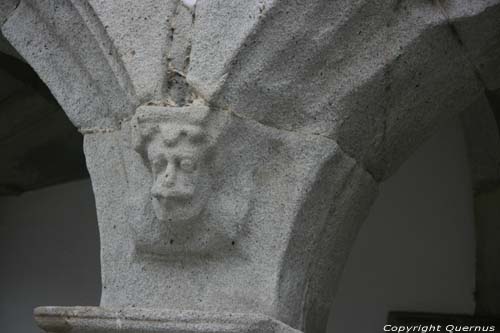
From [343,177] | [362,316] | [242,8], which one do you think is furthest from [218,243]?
[362,316]

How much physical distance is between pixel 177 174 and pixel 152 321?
246 millimetres

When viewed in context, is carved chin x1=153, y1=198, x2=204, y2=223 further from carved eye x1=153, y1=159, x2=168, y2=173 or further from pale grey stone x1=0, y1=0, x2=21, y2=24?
pale grey stone x1=0, y1=0, x2=21, y2=24

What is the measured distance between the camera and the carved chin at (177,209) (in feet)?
5.43

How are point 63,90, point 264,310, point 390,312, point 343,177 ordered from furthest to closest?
1. point 390,312
2. point 63,90
3. point 343,177
4. point 264,310

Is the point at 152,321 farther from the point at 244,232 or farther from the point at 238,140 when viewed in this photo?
the point at 238,140

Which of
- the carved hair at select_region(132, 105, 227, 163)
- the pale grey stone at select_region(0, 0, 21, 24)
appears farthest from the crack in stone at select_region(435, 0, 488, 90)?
the pale grey stone at select_region(0, 0, 21, 24)

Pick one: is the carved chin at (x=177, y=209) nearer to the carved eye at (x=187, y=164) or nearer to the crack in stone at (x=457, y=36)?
the carved eye at (x=187, y=164)

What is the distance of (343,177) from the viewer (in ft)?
5.85

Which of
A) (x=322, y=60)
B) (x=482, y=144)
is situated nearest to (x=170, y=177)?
(x=322, y=60)

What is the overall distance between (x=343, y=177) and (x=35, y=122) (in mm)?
1403

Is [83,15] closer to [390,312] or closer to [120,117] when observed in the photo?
[120,117]

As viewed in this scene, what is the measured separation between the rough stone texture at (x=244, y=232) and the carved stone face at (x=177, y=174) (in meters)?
0.02

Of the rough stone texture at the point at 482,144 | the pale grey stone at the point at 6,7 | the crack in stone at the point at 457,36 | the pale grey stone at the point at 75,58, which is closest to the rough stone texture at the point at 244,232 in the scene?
the pale grey stone at the point at 75,58

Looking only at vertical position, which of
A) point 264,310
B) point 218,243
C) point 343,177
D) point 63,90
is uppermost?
point 63,90
